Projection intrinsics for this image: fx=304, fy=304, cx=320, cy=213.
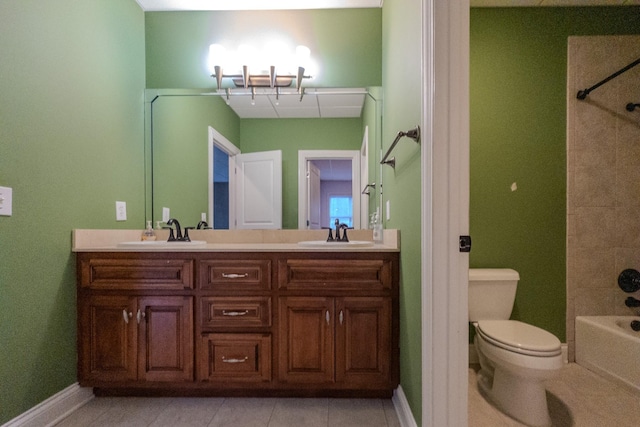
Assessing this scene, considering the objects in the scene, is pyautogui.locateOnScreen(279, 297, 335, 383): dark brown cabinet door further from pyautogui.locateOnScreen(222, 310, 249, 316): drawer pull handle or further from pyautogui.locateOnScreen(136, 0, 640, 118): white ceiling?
pyautogui.locateOnScreen(136, 0, 640, 118): white ceiling

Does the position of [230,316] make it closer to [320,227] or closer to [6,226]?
[320,227]

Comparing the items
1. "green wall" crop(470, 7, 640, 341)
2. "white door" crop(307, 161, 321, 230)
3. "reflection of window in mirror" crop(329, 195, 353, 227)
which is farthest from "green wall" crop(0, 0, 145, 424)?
"green wall" crop(470, 7, 640, 341)

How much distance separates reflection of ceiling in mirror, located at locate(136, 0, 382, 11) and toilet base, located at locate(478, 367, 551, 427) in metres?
2.42

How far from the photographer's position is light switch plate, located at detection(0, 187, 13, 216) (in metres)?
1.24

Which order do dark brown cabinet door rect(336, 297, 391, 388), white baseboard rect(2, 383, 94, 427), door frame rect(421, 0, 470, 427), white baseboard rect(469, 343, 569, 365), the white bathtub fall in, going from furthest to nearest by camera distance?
white baseboard rect(469, 343, 569, 365) < the white bathtub < dark brown cabinet door rect(336, 297, 391, 388) < white baseboard rect(2, 383, 94, 427) < door frame rect(421, 0, 470, 427)

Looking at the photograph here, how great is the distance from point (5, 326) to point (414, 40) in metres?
2.11

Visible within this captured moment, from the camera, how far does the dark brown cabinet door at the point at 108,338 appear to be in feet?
5.28

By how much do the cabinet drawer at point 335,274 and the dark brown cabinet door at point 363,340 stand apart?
83 millimetres

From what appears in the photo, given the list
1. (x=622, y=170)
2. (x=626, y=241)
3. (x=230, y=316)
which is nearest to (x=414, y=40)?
(x=230, y=316)

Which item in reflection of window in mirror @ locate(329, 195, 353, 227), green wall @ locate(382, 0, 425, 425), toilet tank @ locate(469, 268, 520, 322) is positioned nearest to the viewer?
green wall @ locate(382, 0, 425, 425)

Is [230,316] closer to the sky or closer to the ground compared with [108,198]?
closer to the ground

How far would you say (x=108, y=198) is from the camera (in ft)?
6.03

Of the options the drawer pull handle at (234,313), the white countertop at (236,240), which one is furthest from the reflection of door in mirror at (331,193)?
the drawer pull handle at (234,313)

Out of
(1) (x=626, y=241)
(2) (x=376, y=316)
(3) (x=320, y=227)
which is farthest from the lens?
(3) (x=320, y=227)
